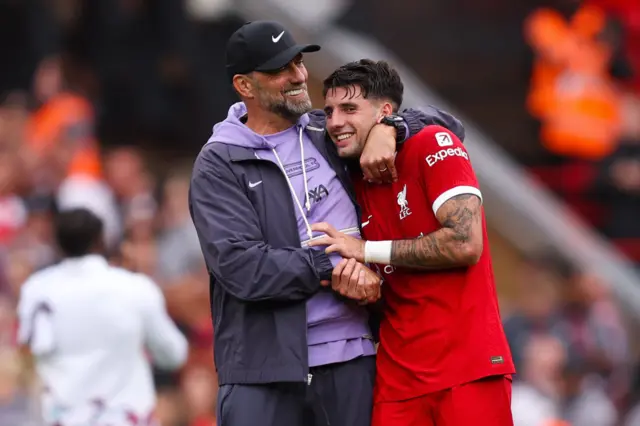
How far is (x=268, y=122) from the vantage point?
19.2ft

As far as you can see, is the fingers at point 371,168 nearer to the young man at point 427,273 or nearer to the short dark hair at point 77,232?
the young man at point 427,273

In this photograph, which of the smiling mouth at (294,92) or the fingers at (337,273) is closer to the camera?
the fingers at (337,273)

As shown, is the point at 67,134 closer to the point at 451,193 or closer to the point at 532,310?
the point at 532,310

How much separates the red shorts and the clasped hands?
0.45 metres

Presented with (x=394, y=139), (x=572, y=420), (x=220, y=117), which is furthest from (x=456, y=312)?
(x=220, y=117)

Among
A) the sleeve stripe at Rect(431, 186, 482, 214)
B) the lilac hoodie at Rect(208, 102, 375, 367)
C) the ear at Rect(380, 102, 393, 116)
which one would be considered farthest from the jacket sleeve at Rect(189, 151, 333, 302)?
the ear at Rect(380, 102, 393, 116)

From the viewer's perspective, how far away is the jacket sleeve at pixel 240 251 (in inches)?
215

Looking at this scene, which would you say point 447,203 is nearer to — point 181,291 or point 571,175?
point 181,291

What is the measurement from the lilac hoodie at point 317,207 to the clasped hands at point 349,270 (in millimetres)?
67

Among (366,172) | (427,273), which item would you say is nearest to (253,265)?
(366,172)

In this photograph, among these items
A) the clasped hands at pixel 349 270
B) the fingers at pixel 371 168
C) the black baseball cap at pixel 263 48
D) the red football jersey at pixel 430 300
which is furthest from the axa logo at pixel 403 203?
the black baseball cap at pixel 263 48

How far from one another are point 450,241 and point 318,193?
0.61m

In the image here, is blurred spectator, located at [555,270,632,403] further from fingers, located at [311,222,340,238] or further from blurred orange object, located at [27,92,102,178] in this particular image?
fingers, located at [311,222,340,238]

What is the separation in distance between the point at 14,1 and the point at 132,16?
3.58ft
